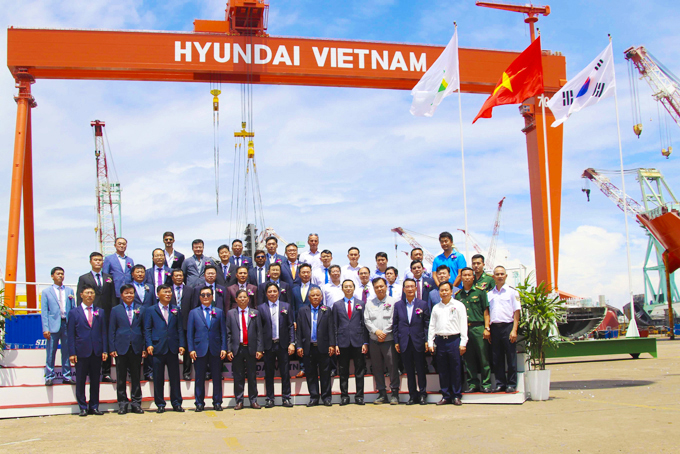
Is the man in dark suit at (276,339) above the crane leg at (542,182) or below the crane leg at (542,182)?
below

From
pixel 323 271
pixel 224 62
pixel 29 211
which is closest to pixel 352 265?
A: pixel 323 271

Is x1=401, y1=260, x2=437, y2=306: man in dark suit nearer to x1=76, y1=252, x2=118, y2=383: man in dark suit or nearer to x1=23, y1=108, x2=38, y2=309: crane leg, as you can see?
x1=76, y1=252, x2=118, y2=383: man in dark suit

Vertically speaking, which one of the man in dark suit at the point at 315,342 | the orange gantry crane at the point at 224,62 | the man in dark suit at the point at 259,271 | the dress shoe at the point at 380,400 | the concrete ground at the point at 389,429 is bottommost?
the dress shoe at the point at 380,400

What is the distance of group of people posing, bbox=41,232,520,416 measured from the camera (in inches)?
292

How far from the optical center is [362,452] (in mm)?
4770

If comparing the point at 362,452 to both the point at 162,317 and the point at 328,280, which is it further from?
the point at 328,280

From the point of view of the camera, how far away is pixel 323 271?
905 centimetres

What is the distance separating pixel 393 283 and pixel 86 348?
163 inches

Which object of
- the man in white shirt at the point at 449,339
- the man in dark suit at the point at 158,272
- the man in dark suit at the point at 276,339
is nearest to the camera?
the man in white shirt at the point at 449,339

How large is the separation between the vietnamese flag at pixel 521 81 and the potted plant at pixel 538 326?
480 centimetres

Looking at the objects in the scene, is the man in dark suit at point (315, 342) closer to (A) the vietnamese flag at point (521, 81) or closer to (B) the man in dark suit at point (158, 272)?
(B) the man in dark suit at point (158, 272)

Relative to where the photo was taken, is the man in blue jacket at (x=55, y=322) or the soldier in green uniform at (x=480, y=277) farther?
Answer: the man in blue jacket at (x=55, y=322)

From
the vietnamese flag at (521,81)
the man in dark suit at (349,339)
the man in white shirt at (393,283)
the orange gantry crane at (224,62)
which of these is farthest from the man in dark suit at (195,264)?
the vietnamese flag at (521,81)

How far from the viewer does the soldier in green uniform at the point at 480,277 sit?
769 cm
